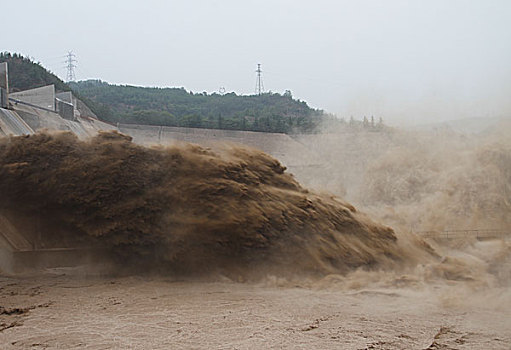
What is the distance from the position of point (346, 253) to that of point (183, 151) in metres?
4.35

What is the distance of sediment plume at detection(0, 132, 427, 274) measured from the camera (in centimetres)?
930

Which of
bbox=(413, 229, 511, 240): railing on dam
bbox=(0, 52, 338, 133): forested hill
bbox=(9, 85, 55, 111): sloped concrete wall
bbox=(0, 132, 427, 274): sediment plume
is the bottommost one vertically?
bbox=(413, 229, 511, 240): railing on dam

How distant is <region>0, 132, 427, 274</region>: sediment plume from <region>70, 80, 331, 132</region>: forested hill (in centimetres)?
4329

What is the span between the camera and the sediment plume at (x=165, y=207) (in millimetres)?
9305

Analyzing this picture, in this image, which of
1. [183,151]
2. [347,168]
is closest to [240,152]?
[183,151]

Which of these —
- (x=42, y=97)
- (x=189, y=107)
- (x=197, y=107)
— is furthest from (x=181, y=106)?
(x=42, y=97)

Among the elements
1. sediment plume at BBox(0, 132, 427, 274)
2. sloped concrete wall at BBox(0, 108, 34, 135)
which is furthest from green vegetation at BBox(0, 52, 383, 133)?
sediment plume at BBox(0, 132, 427, 274)

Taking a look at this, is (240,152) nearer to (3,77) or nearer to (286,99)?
(3,77)

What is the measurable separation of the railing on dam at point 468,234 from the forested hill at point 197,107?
117 feet

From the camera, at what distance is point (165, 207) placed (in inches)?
386

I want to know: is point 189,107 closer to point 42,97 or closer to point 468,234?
point 42,97

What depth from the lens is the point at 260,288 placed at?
31.0 ft

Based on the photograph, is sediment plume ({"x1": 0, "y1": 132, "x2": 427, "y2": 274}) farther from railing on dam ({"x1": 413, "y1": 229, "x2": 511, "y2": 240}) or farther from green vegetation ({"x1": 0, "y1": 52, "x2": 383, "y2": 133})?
green vegetation ({"x1": 0, "y1": 52, "x2": 383, "y2": 133})

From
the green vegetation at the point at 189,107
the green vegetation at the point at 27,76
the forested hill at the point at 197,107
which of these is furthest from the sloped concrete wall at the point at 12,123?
the green vegetation at the point at 27,76
